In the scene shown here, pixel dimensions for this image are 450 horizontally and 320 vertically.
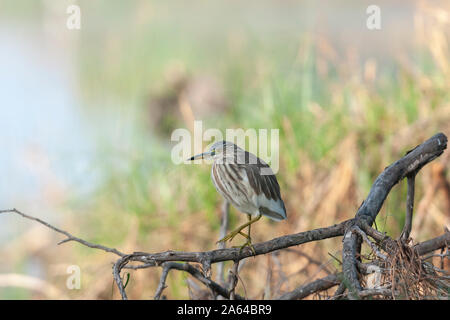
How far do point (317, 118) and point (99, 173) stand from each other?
204cm

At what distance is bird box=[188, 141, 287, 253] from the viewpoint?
2.79 m

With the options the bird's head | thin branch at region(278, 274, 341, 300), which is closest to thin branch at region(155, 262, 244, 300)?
thin branch at region(278, 274, 341, 300)

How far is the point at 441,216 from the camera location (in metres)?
4.74

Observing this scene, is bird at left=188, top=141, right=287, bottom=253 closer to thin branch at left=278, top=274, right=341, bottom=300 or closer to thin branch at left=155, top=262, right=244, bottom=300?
thin branch at left=155, top=262, right=244, bottom=300

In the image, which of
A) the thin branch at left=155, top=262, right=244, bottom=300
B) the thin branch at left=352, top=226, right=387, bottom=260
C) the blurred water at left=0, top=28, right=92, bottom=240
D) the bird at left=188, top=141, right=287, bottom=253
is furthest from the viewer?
the blurred water at left=0, top=28, right=92, bottom=240

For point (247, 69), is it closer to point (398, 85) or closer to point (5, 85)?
point (398, 85)

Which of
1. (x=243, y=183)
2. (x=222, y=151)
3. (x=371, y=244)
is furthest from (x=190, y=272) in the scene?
(x=371, y=244)

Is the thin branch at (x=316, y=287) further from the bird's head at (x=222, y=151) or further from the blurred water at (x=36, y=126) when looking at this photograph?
the blurred water at (x=36, y=126)

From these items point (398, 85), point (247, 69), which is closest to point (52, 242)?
point (247, 69)

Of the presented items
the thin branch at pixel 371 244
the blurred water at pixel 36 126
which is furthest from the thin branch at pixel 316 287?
the blurred water at pixel 36 126

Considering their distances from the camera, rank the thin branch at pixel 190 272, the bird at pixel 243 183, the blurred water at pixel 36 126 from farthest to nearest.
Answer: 1. the blurred water at pixel 36 126
2. the bird at pixel 243 183
3. the thin branch at pixel 190 272

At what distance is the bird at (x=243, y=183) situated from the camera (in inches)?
110

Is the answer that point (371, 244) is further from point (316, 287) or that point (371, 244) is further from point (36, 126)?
point (36, 126)
